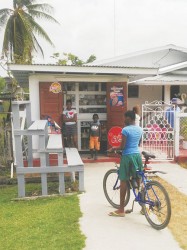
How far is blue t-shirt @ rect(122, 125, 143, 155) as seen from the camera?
5.07m

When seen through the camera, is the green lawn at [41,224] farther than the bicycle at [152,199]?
No

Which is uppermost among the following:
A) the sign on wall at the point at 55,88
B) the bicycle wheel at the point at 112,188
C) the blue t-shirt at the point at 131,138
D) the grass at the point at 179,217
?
the sign on wall at the point at 55,88

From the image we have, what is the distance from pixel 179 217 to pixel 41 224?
7.27 feet

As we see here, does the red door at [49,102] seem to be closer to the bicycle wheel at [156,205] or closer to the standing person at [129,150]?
the standing person at [129,150]

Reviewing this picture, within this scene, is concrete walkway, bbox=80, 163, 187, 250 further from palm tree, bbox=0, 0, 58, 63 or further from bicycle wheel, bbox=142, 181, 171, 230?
palm tree, bbox=0, 0, 58, 63

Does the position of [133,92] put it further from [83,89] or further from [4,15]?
[4,15]

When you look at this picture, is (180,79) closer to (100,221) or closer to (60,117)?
(60,117)

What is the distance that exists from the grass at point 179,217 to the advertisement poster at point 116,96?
3.83m

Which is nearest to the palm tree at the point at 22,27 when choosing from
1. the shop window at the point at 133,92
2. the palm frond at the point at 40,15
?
the palm frond at the point at 40,15

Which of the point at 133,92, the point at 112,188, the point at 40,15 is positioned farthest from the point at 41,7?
the point at 112,188

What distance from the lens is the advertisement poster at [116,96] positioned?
33.9 ft

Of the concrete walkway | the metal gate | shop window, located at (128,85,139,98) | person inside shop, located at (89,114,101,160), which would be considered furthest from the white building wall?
the concrete walkway

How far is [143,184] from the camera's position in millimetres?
4988

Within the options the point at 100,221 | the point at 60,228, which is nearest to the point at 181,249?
the point at 100,221
